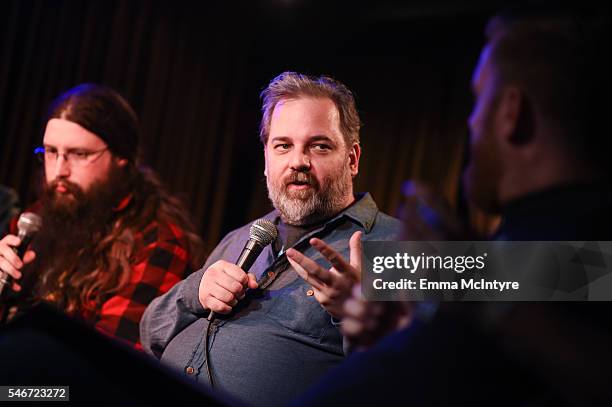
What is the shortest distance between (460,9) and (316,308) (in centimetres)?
264

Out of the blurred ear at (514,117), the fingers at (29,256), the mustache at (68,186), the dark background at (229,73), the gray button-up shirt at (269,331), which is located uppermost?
the dark background at (229,73)

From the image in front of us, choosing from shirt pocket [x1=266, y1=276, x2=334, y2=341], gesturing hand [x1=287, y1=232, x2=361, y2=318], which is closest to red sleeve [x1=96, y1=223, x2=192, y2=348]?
shirt pocket [x1=266, y1=276, x2=334, y2=341]

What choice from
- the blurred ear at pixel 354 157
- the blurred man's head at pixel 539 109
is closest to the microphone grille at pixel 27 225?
the blurred ear at pixel 354 157

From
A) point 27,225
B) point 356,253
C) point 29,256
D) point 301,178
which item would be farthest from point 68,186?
point 356,253

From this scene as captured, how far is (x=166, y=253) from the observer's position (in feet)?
7.34

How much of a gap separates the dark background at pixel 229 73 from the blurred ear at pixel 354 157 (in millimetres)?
1261

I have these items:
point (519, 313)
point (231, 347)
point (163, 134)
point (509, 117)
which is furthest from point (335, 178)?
point (163, 134)

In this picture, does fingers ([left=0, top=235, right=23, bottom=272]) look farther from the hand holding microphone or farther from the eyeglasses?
the hand holding microphone

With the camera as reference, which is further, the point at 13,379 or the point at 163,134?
the point at 163,134

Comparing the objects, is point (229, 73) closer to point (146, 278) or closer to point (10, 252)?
point (146, 278)

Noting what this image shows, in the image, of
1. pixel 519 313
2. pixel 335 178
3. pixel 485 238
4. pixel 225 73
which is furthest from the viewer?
pixel 225 73

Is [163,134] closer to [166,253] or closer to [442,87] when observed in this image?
[166,253]

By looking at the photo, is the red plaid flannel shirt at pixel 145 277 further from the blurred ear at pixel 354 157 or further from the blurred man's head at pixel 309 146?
the blurred ear at pixel 354 157

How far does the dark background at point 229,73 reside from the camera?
313cm
